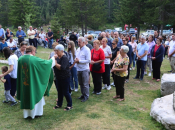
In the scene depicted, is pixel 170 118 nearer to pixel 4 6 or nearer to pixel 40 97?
pixel 40 97

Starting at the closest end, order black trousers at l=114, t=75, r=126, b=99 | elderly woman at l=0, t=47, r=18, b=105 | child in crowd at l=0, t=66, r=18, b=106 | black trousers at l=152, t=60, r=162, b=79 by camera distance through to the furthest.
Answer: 1. elderly woman at l=0, t=47, r=18, b=105
2. child in crowd at l=0, t=66, r=18, b=106
3. black trousers at l=114, t=75, r=126, b=99
4. black trousers at l=152, t=60, r=162, b=79

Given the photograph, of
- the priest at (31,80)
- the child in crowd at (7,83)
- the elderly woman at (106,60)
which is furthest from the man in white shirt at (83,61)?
the child in crowd at (7,83)

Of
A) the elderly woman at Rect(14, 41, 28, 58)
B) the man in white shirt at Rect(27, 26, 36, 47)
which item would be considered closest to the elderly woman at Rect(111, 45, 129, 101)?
the elderly woman at Rect(14, 41, 28, 58)

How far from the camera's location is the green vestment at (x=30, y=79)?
418cm

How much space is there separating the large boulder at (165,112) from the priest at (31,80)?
114 inches

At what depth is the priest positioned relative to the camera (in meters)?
4.18

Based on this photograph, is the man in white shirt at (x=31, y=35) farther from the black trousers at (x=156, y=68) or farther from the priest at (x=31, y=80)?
the priest at (x=31, y=80)

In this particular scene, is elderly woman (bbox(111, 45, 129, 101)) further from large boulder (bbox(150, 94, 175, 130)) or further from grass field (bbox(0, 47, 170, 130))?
large boulder (bbox(150, 94, 175, 130))

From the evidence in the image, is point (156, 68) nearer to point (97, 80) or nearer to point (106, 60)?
point (106, 60)

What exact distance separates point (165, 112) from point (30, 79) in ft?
10.9

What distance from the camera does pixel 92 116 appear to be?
4.65m

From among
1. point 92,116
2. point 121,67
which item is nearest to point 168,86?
point 121,67

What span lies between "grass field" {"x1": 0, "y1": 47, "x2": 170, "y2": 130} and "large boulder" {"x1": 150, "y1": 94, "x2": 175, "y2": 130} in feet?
0.57

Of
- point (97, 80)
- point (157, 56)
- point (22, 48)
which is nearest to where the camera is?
point (22, 48)
